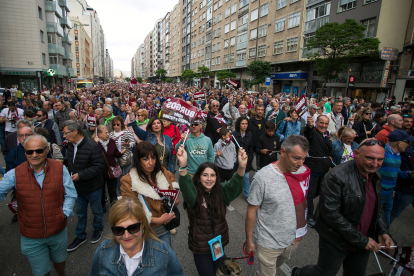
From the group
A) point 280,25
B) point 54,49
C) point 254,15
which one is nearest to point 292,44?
point 280,25

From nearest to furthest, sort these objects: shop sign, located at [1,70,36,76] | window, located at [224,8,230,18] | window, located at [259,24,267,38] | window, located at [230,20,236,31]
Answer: shop sign, located at [1,70,36,76]
window, located at [259,24,267,38]
window, located at [230,20,236,31]
window, located at [224,8,230,18]

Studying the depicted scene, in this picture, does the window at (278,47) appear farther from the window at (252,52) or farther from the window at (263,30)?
the window at (252,52)

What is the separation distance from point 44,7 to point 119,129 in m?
42.5

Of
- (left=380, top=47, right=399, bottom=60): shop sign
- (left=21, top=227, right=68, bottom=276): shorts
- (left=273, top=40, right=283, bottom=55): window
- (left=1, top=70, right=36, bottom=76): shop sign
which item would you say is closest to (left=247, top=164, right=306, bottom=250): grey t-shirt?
(left=21, top=227, right=68, bottom=276): shorts

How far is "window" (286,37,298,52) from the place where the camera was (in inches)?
1140

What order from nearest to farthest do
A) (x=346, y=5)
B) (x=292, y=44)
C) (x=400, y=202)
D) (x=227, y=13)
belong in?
(x=400, y=202)
(x=346, y=5)
(x=292, y=44)
(x=227, y=13)

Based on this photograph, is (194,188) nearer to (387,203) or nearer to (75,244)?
(75,244)

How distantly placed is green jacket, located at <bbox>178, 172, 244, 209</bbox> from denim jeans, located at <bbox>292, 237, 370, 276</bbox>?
3.66 ft

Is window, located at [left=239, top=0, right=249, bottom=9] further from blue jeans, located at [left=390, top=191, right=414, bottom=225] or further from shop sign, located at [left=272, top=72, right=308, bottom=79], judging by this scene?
blue jeans, located at [left=390, top=191, right=414, bottom=225]

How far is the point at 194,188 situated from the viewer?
2.50 m

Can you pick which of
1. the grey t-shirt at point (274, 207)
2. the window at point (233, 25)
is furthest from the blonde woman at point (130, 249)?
the window at point (233, 25)

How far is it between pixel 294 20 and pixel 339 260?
32.3 m

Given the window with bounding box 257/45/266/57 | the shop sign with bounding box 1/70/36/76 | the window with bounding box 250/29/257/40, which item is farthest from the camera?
the window with bounding box 250/29/257/40

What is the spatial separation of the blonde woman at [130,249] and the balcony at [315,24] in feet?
96.8
